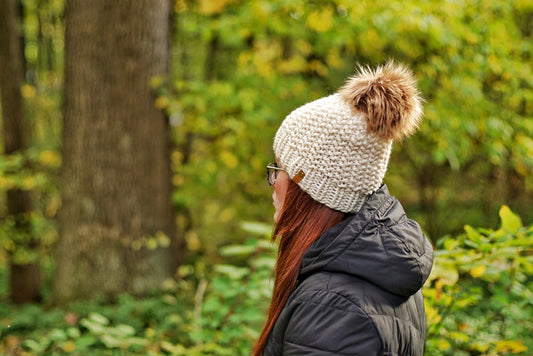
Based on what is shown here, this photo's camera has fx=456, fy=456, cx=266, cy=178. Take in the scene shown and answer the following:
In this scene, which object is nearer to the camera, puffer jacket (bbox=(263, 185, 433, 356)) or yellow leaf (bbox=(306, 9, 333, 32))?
puffer jacket (bbox=(263, 185, 433, 356))

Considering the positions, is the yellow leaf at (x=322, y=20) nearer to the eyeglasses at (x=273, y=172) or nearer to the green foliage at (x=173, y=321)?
the green foliage at (x=173, y=321)

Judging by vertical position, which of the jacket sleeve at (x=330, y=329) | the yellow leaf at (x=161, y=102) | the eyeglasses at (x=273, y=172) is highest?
the yellow leaf at (x=161, y=102)

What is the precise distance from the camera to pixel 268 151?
642 cm

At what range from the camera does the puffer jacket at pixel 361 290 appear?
1.28m

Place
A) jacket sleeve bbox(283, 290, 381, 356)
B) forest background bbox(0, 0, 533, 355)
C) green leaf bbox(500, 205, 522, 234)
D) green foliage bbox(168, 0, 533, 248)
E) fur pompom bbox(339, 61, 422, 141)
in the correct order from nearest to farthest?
jacket sleeve bbox(283, 290, 381, 356)
fur pompom bbox(339, 61, 422, 141)
green leaf bbox(500, 205, 522, 234)
forest background bbox(0, 0, 533, 355)
green foliage bbox(168, 0, 533, 248)

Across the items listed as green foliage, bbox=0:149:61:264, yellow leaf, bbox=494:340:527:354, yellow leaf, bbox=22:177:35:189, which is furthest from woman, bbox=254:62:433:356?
green foliage, bbox=0:149:61:264

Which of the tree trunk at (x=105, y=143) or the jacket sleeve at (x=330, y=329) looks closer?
the jacket sleeve at (x=330, y=329)

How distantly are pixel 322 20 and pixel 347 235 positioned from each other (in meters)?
3.99

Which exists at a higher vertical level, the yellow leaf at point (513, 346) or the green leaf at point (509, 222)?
the green leaf at point (509, 222)

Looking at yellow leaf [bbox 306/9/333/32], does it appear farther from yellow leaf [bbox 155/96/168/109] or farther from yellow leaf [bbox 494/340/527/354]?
yellow leaf [bbox 494/340/527/354]

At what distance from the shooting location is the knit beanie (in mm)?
1445

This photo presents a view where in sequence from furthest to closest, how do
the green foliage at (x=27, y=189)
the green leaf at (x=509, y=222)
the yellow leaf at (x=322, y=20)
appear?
the green foliage at (x=27, y=189) → the yellow leaf at (x=322, y=20) → the green leaf at (x=509, y=222)

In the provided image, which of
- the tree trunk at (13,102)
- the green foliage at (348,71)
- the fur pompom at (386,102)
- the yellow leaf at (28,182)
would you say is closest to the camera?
the fur pompom at (386,102)

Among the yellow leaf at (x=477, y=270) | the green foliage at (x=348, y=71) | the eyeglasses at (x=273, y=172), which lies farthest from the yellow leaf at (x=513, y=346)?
the green foliage at (x=348, y=71)
